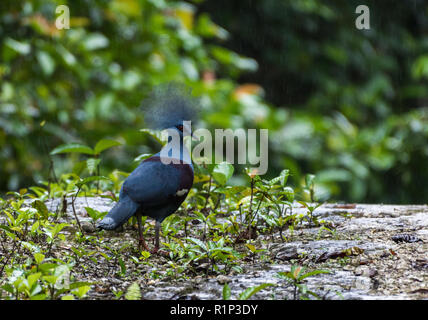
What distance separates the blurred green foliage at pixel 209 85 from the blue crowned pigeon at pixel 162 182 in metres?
0.68

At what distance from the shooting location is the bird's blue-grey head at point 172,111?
2971mm

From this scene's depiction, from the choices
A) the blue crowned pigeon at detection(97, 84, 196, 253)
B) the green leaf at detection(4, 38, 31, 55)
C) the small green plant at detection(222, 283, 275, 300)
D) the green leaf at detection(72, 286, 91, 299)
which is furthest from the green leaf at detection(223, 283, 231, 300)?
the green leaf at detection(4, 38, 31, 55)

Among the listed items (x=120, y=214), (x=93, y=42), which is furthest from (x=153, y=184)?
(x=93, y=42)

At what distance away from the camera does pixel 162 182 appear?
2.71 m

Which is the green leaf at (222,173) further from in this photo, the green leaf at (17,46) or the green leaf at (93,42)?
the green leaf at (93,42)

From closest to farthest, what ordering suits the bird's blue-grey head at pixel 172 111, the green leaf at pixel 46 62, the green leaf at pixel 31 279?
the green leaf at pixel 31 279 < the bird's blue-grey head at pixel 172 111 < the green leaf at pixel 46 62

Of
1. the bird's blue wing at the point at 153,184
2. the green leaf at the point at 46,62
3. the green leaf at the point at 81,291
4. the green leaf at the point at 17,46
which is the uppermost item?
the green leaf at the point at 17,46

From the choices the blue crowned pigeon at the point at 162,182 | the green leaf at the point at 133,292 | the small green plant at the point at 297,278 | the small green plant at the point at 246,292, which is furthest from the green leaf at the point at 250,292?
the blue crowned pigeon at the point at 162,182

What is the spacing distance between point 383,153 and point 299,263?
15.4 feet

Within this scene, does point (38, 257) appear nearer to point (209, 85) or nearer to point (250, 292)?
point (250, 292)

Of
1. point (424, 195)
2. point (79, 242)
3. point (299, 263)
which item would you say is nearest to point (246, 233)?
point (299, 263)

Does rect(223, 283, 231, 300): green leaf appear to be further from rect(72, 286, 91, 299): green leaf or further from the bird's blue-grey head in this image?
the bird's blue-grey head
